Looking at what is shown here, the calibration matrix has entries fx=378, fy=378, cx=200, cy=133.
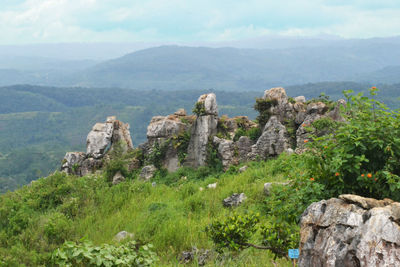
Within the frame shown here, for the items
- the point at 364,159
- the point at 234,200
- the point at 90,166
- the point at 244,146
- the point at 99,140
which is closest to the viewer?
the point at 364,159

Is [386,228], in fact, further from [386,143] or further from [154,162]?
[154,162]

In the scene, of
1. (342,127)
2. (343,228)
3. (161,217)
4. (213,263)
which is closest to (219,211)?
(161,217)

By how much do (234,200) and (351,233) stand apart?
25.9 ft

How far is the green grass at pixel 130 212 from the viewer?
8.24m

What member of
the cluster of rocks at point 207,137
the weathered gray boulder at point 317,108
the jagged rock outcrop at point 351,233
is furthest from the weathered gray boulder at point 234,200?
the weathered gray boulder at point 317,108

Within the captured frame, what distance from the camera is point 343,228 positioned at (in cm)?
410

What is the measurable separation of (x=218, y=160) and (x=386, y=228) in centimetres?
1442

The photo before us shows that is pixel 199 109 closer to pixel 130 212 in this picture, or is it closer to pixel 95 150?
pixel 95 150

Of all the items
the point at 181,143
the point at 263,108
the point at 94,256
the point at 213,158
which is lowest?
Answer: the point at 213,158

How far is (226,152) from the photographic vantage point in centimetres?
1809

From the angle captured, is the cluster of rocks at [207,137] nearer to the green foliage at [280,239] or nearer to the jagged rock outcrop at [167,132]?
the jagged rock outcrop at [167,132]

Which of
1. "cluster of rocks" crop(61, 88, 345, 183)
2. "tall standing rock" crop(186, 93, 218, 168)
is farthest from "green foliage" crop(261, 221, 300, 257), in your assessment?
"tall standing rock" crop(186, 93, 218, 168)

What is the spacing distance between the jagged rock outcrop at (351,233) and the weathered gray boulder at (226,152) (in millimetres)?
13258

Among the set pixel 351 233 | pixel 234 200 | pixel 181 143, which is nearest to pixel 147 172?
pixel 181 143
